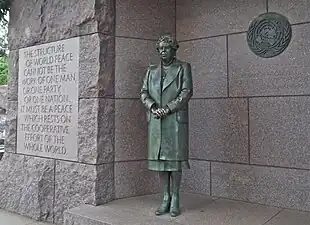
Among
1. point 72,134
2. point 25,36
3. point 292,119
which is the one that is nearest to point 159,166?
point 72,134

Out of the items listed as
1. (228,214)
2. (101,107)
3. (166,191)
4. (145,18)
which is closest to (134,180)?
(166,191)

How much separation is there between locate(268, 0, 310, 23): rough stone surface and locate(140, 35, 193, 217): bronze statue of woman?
4.96 ft

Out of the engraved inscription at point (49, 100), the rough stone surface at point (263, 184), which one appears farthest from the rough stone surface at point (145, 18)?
the rough stone surface at point (263, 184)

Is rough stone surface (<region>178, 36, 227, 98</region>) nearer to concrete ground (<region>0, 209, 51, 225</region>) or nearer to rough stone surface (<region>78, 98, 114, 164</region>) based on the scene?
rough stone surface (<region>78, 98, 114, 164</region>)

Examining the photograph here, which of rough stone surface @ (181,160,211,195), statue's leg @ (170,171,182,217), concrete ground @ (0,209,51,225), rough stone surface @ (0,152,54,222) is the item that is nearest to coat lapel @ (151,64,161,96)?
statue's leg @ (170,171,182,217)

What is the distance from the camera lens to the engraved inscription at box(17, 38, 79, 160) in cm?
492

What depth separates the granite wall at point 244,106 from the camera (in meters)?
4.45

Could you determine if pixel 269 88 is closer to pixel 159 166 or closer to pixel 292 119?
pixel 292 119

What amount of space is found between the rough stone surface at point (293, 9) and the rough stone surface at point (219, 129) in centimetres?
118

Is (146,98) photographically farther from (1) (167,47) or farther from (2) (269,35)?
(2) (269,35)

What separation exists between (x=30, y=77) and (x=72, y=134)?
1.32m

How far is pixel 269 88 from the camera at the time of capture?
4.66 m

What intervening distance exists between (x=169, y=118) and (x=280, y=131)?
1.48 meters

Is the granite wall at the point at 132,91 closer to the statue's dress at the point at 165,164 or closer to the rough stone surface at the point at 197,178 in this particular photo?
the rough stone surface at the point at 197,178
